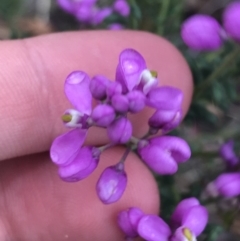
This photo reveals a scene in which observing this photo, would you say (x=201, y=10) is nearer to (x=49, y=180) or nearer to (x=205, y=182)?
(x=205, y=182)

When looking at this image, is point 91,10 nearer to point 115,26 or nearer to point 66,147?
point 115,26

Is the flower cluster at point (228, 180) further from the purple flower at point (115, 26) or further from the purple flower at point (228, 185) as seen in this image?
the purple flower at point (115, 26)

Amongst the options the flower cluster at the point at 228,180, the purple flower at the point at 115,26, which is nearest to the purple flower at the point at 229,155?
the flower cluster at the point at 228,180

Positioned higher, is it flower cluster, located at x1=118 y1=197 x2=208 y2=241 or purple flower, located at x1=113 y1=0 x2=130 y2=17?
purple flower, located at x1=113 y1=0 x2=130 y2=17

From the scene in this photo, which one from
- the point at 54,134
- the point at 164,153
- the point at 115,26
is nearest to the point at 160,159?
the point at 164,153

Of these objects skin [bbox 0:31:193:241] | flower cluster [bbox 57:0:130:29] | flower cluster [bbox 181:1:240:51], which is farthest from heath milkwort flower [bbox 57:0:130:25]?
flower cluster [bbox 181:1:240:51]

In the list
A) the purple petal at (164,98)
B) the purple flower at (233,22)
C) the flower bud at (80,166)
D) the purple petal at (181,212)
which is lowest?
the purple petal at (181,212)

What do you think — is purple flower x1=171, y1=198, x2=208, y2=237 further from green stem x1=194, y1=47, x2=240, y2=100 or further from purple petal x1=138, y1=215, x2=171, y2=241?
green stem x1=194, y1=47, x2=240, y2=100
